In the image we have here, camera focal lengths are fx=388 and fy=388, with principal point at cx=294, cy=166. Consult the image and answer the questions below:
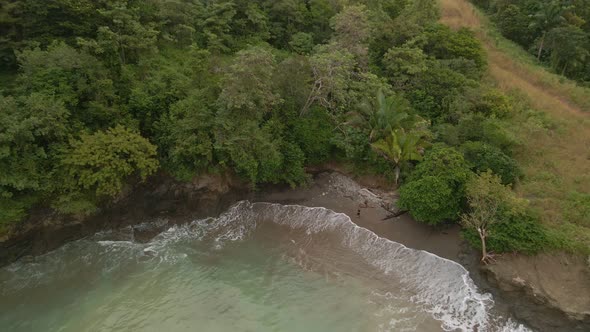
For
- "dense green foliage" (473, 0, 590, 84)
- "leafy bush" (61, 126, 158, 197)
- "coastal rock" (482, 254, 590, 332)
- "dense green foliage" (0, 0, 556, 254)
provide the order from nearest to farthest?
"coastal rock" (482, 254, 590, 332)
"leafy bush" (61, 126, 158, 197)
"dense green foliage" (0, 0, 556, 254)
"dense green foliage" (473, 0, 590, 84)

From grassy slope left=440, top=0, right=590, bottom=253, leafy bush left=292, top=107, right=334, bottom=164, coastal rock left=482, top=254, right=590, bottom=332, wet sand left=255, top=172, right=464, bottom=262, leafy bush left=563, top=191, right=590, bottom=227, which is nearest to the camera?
coastal rock left=482, top=254, right=590, bottom=332

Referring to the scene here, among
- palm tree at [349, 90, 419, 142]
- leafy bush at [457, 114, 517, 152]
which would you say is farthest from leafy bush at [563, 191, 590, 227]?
palm tree at [349, 90, 419, 142]

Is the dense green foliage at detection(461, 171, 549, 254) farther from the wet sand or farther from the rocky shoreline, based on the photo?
the wet sand

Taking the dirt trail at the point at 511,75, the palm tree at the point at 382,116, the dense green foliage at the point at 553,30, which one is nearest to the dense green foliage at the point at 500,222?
the palm tree at the point at 382,116

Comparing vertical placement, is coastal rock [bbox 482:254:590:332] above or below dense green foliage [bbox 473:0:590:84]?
below

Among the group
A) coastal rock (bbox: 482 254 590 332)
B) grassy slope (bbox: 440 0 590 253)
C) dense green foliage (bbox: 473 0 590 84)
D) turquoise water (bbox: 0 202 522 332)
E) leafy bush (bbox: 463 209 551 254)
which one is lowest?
turquoise water (bbox: 0 202 522 332)


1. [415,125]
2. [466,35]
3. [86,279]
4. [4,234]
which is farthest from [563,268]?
[4,234]

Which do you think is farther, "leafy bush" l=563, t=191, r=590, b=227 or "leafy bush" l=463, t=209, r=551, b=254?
"leafy bush" l=563, t=191, r=590, b=227

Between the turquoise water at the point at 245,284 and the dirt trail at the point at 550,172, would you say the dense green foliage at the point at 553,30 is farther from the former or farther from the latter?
the turquoise water at the point at 245,284
